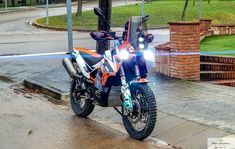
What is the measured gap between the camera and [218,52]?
12.3 metres

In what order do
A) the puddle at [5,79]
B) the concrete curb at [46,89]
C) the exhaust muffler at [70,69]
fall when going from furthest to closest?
the puddle at [5,79], the concrete curb at [46,89], the exhaust muffler at [70,69]

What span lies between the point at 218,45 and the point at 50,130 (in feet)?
25.7

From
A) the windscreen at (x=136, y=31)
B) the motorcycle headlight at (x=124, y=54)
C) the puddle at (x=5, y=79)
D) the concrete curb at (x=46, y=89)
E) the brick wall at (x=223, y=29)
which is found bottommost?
the puddle at (x=5, y=79)

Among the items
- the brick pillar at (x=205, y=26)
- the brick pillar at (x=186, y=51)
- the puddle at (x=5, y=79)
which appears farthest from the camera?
the brick pillar at (x=205, y=26)

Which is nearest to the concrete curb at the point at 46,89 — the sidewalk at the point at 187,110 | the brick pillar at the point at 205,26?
the sidewalk at the point at 187,110

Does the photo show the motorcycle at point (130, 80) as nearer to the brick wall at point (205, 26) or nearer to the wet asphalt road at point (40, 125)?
the wet asphalt road at point (40, 125)

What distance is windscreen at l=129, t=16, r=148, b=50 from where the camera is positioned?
6680 mm

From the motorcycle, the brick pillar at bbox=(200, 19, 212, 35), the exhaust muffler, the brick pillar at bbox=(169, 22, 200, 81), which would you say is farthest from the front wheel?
the brick pillar at bbox=(200, 19, 212, 35)

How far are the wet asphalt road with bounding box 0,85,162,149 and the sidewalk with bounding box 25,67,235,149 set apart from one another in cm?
42

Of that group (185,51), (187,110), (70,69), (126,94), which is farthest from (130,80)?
(185,51)

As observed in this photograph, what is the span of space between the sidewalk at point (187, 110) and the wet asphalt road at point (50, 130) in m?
0.42

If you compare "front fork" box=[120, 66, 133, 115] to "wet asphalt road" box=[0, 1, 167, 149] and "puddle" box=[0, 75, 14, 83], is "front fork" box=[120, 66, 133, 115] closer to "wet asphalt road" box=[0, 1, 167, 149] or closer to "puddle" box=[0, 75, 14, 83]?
"wet asphalt road" box=[0, 1, 167, 149]

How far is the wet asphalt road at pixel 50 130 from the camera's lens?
6.50 m

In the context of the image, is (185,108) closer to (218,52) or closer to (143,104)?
(143,104)
